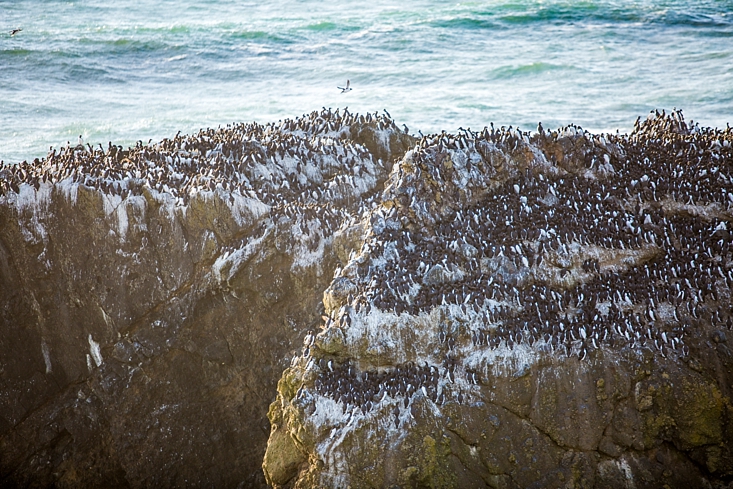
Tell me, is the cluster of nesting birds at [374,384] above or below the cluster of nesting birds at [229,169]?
below

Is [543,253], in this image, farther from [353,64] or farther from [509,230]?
[353,64]

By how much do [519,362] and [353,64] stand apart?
92.0 ft

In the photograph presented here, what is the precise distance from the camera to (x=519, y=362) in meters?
11.3

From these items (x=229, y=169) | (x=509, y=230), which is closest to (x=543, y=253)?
(x=509, y=230)

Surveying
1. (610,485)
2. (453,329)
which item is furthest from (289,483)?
(610,485)

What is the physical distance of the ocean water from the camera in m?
28.3

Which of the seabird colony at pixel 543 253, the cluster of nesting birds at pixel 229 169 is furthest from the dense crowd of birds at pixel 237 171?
the seabird colony at pixel 543 253

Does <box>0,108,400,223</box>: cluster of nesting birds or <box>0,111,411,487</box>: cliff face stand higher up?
<box>0,108,400,223</box>: cluster of nesting birds

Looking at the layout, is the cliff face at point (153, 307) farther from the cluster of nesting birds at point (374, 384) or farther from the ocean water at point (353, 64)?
the ocean water at point (353, 64)

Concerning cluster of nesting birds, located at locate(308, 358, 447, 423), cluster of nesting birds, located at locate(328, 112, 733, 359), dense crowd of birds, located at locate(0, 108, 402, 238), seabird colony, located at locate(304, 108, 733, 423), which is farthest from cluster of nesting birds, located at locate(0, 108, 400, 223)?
cluster of nesting birds, located at locate(308, 358, 447, 423)

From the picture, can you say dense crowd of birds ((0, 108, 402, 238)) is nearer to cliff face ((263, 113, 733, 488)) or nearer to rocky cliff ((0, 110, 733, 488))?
rocky cliff ((0, 110, 733, 488))

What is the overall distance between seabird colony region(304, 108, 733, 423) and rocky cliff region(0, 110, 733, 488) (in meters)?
Answer: 0.05

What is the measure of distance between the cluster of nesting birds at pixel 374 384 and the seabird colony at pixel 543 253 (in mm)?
24

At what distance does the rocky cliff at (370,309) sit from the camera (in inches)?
441
